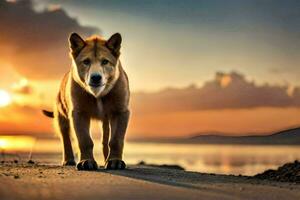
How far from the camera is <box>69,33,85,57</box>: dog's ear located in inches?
396

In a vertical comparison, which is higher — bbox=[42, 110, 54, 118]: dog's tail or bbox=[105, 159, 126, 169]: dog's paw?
bbox=[42, 110, 54, 118]: dog's tail

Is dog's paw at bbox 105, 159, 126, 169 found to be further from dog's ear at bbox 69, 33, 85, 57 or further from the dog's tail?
the dog's tail

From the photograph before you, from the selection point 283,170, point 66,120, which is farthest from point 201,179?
point 66,120

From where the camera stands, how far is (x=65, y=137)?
40.8 feet

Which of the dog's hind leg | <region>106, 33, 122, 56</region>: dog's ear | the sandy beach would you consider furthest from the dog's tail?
the sandy beach

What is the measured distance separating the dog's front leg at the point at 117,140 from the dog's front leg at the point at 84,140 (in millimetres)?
353

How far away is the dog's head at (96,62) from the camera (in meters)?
9.52

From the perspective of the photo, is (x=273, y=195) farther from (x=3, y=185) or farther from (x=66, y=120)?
(x=66, y=120)

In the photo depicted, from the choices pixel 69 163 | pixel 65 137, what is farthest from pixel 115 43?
pixel 69 163

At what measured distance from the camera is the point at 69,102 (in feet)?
35.2

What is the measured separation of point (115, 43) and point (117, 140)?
5.60 ft

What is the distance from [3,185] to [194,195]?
2158 millimetres

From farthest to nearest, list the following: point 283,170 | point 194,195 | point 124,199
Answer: point 283,170, point 194,195, point 124,199

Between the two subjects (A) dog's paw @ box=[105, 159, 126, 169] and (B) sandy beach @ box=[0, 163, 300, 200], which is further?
(A) dog's paw @ box=[105, 159, 126, 169]
